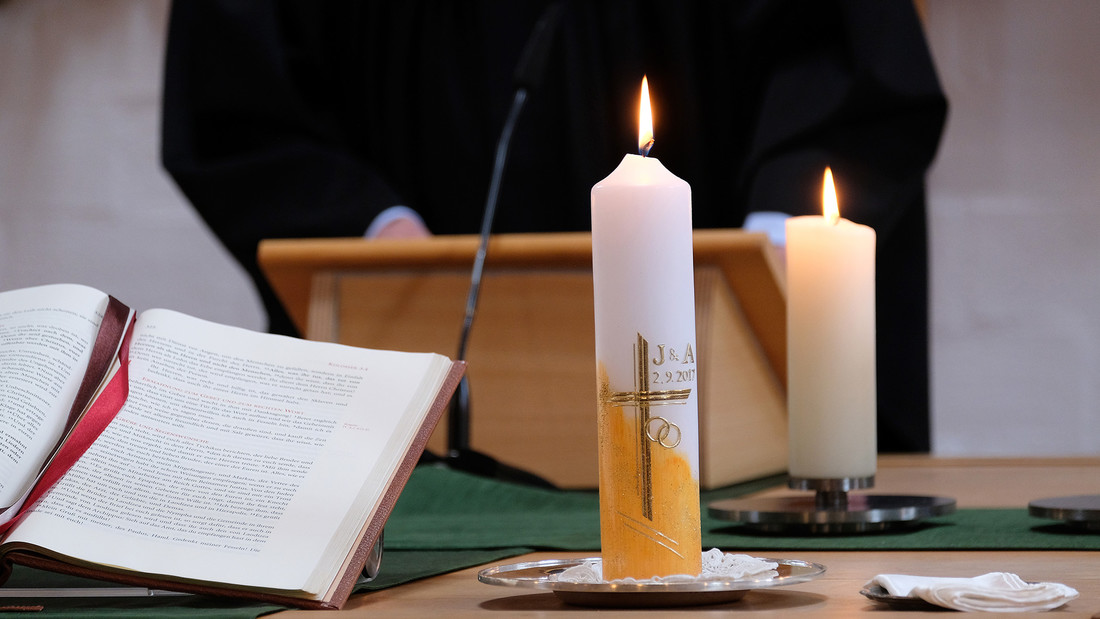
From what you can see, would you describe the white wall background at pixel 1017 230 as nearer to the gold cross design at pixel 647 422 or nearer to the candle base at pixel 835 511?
the candle base at pixel 835 511

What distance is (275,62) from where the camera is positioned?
1.93m

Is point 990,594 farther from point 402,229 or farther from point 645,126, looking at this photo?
point 402,229

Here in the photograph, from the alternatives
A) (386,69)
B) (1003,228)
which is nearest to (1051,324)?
(1003,228)

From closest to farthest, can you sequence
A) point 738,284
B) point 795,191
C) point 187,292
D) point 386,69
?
point 738,284 < point 795,191 < point 386,69 < point 187,292

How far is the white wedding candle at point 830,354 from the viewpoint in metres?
0.71

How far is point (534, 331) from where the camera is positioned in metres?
1.30

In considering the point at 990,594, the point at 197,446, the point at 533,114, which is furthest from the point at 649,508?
the point at 533,114

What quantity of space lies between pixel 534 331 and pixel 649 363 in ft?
2.75

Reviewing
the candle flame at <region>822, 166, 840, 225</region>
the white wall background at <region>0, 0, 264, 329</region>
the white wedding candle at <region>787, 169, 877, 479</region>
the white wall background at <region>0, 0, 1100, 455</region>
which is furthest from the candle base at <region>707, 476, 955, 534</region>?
the white wall background at <region>0, 0, 264, 329</region>

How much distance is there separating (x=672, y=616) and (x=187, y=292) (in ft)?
9.57

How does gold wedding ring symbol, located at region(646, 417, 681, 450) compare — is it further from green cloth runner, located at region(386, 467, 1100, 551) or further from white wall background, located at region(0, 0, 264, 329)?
white wall background, located at region(0, 0, 264, 329)

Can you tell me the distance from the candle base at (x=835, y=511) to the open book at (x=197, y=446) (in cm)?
24

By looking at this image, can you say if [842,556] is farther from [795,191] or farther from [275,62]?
[275,62]

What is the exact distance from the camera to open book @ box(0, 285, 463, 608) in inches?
20.1
